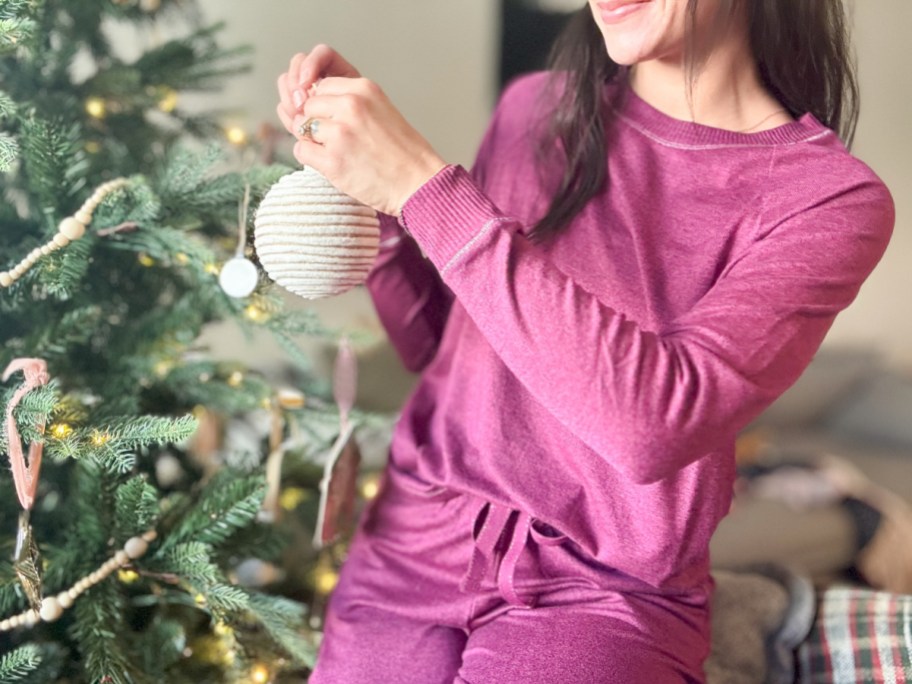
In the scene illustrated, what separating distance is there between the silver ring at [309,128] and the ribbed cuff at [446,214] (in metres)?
0.09

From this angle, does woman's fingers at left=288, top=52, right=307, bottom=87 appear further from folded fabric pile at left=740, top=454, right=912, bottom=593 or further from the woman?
folded fabric pile at left=740, top=454, right=912, bottom=593

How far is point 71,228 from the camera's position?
74 cm

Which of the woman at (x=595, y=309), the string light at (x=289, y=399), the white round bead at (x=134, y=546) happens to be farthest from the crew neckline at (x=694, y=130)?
the white round bead at (x=134, y=546)

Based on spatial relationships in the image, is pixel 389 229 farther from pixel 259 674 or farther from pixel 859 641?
pixel 859 641

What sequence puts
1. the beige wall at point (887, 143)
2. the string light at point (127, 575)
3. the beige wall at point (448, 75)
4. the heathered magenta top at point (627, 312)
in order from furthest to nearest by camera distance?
the beige wall at point (887, 143) → the beige wall at point (448, 75) → the string light at point (127, 575) → the heathered magenta top at point (627, 312)

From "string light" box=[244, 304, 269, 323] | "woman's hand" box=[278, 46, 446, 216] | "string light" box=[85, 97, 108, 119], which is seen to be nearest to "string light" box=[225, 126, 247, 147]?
"string light" box=[85, 97, 108, 119]

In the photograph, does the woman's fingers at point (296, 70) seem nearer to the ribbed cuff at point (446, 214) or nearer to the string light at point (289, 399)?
the ribbed cuff at point (446, 214)

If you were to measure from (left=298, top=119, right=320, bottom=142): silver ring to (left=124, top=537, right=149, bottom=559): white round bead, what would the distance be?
434mm

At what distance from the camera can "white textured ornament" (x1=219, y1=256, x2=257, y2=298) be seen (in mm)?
738

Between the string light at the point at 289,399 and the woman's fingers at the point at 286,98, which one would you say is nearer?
the woman's fingers at the point at 286,98

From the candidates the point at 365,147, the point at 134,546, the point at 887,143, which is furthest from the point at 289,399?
the point at 887,143

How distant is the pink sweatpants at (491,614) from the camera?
0.71m

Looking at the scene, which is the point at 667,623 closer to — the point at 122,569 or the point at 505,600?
the point at 505,600

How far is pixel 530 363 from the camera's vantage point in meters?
0.59
